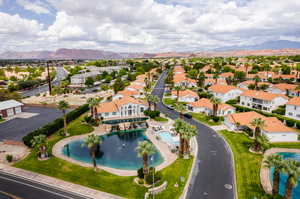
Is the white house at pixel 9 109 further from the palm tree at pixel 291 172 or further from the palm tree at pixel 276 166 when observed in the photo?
the palm tree at pixel 291 172

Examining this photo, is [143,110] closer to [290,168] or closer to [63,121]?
[63,121]

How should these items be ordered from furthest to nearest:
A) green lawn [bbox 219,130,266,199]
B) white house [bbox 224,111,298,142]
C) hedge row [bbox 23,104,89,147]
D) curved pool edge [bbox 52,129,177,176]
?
white house [bbox 224,111,298,142], hedge row [bbox 23,104,89,147], curved pool edge [bbox 52,129,177,176], green lawn [bbox 219,130,266,199]

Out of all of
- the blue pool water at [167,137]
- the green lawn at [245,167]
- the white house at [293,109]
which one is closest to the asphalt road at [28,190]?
the green lawn at [245,167]

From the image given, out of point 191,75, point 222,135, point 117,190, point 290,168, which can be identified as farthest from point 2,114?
point 191,75

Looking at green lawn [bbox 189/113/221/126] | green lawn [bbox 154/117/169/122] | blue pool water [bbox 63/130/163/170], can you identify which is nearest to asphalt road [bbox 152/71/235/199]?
green lawn [bbox 189/113/221/126]

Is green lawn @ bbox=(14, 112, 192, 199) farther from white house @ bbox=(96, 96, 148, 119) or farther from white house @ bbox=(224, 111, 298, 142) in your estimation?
white house @ bbox=(96, 96, 148, 119)
